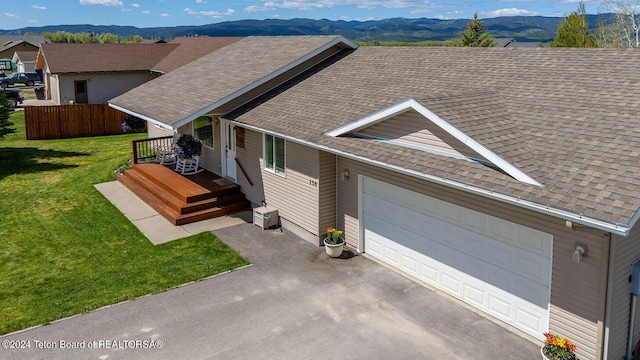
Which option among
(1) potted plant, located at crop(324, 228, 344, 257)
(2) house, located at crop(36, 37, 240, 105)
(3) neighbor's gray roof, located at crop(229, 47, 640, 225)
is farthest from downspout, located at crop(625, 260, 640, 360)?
(2) house, located at crop(36, 37, 240, 105)

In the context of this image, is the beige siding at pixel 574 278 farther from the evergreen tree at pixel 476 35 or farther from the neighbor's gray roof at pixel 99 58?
the evergreen tree at pixel 476 35

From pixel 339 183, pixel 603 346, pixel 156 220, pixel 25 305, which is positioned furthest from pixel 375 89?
pixel 25 305

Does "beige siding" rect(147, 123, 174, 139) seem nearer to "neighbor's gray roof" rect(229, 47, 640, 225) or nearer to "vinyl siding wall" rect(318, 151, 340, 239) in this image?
"neighbor's gray roof" rect(229, 47, 640, 225)

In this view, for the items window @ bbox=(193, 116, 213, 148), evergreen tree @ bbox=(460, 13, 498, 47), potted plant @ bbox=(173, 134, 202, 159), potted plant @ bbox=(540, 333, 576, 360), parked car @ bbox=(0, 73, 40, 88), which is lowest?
potted plant @ bbox=(540, 333, 576, 360)

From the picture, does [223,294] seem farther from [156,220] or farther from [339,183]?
[156,220]

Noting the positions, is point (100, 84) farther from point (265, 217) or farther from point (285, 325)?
point (285, 325)

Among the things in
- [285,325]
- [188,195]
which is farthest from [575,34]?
[285,325]
